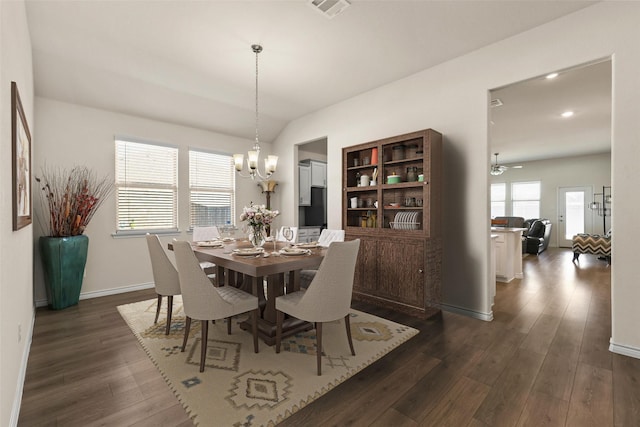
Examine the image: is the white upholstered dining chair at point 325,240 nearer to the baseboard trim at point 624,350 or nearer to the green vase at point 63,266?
the baseboard trim at point 624,350

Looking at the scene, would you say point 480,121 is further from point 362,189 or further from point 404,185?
point 362,189

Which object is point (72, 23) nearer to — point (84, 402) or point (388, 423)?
point (84, 402)

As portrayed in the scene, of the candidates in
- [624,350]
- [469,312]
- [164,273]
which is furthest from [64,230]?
[624,350]

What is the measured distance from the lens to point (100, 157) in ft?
13.5

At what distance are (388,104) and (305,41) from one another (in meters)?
1.52

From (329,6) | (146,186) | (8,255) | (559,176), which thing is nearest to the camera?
(8,255)

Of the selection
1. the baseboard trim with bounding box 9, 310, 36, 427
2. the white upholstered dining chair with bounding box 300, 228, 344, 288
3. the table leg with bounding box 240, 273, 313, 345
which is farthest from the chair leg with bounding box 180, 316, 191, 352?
the white upholstered dining chair with bounding box 300, 228, 344, 288

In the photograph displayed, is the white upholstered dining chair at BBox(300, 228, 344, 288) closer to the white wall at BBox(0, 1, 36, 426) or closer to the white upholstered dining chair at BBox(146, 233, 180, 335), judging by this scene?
the white upholstered dining chair at BBox(146, 233, 180, 335)

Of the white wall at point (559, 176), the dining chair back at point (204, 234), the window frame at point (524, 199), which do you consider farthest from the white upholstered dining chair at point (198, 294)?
the window frame at point (524, 199)

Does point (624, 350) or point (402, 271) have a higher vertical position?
point (402, 271)

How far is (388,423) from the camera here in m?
1.64

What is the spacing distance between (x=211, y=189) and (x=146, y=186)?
1047 millimetres

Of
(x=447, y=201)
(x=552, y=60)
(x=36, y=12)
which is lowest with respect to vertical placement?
(x=447, y=201)

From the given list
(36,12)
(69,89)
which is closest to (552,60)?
(36,12)
